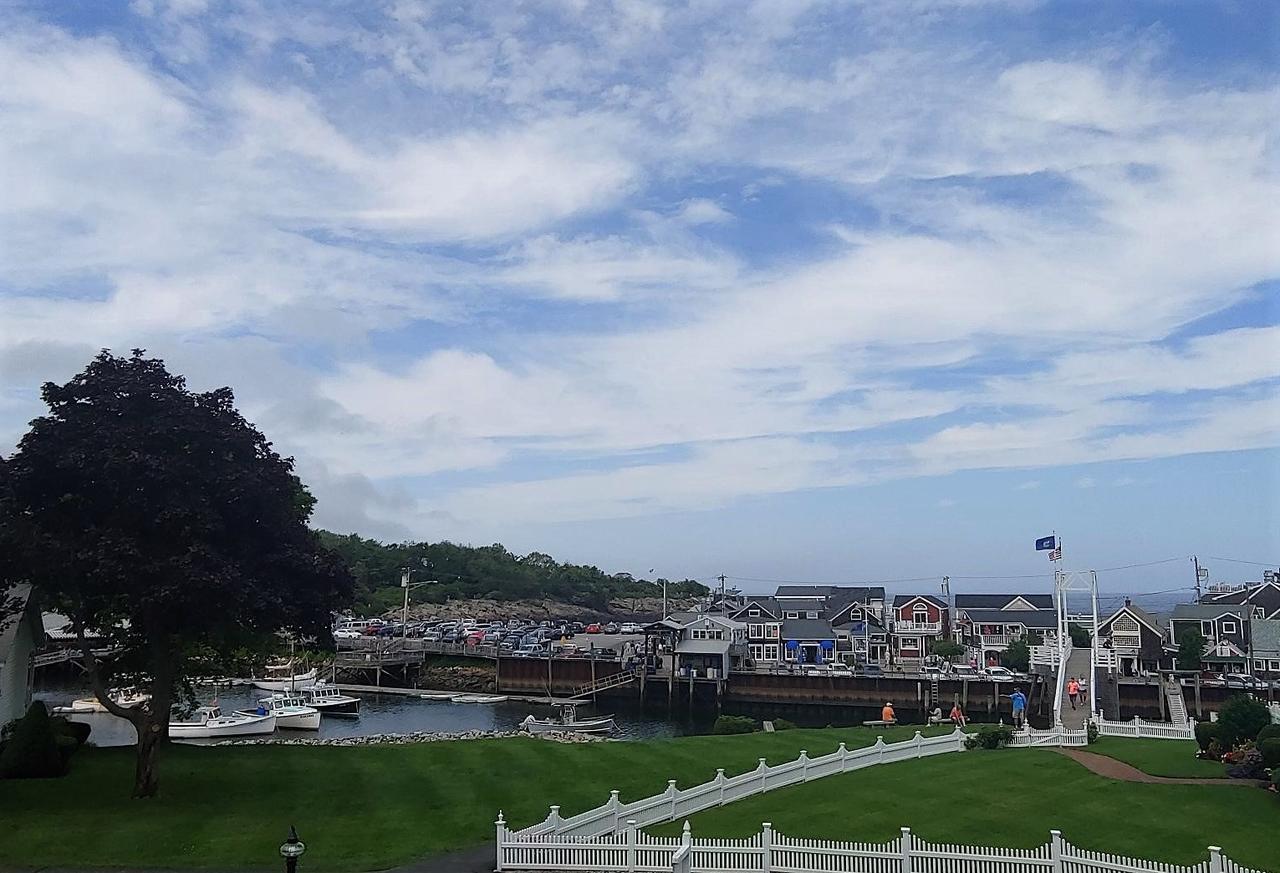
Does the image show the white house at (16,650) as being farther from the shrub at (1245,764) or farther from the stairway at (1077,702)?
the stairway at (1077,702)

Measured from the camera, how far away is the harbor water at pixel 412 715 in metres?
64.4

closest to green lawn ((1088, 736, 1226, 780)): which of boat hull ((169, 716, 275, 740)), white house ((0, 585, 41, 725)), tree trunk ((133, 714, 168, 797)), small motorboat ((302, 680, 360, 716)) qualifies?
tree trunk ((133, 714, 168, 797))

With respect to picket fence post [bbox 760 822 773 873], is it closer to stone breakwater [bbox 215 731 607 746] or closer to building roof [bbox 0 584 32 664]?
stone breakwater [bbox 215 731 607 746]

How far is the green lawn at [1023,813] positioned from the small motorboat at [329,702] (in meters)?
53.1

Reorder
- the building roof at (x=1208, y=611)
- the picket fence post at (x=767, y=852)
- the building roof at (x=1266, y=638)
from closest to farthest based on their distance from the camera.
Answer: the picket fence post at (x=767, y=852) < the building roof at (x=1266, y=638) < the building roof at (x=1208, y=611)

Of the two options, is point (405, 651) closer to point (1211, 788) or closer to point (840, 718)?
point (840, 718)

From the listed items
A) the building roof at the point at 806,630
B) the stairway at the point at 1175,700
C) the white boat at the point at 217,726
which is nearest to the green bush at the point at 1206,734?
the stairway at the point at 1175,700

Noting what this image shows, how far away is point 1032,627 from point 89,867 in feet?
306

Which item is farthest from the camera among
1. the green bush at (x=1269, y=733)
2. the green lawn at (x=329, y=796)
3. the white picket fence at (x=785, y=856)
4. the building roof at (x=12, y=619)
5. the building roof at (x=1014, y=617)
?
the building roof at (x=1014, y=617)

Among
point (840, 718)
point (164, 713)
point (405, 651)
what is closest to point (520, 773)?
point (164, 713)

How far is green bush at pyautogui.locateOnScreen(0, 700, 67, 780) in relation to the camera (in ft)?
90.9

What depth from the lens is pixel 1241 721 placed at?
2802 cm

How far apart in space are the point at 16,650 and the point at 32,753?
18.7ft

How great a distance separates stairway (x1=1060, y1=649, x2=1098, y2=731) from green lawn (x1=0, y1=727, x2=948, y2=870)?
15544 mm
